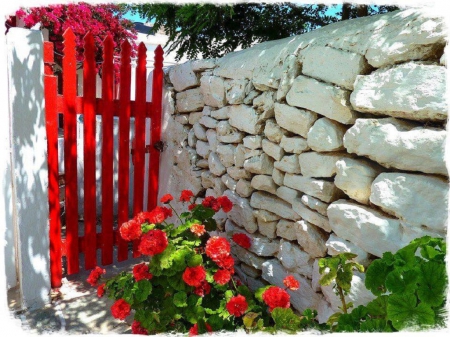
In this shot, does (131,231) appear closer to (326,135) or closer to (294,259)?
(294,259)

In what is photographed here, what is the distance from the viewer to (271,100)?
220 cm

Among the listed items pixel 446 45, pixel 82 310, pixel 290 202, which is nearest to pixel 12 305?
pixel 82 310

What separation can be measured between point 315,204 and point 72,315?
1.81 meters

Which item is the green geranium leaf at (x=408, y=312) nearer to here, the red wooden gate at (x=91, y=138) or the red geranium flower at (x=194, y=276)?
the red geranium flower at (x=194, y=276)

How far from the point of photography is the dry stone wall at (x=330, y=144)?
140cm

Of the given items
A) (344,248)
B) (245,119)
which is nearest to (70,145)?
(245,119)

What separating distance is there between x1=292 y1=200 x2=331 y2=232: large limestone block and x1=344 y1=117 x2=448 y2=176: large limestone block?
0.39 m

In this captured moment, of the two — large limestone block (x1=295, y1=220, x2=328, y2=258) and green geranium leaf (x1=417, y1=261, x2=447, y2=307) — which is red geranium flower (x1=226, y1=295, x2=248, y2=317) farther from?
green geranium leaf (x1=417, y1=261, x2=447, y2=307)

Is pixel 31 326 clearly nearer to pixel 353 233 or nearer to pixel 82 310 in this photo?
pixel 82 310

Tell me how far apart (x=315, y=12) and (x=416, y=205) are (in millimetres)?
2564

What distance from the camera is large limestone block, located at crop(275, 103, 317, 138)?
191cm

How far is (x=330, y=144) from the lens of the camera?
177 cm

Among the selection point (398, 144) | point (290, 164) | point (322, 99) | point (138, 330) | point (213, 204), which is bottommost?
point (138, 330)

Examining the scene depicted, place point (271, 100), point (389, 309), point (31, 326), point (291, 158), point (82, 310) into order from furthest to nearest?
point (82, 310)
point (31, 326)
point (271, 100)
point (291, 158)
point (389, 309)
